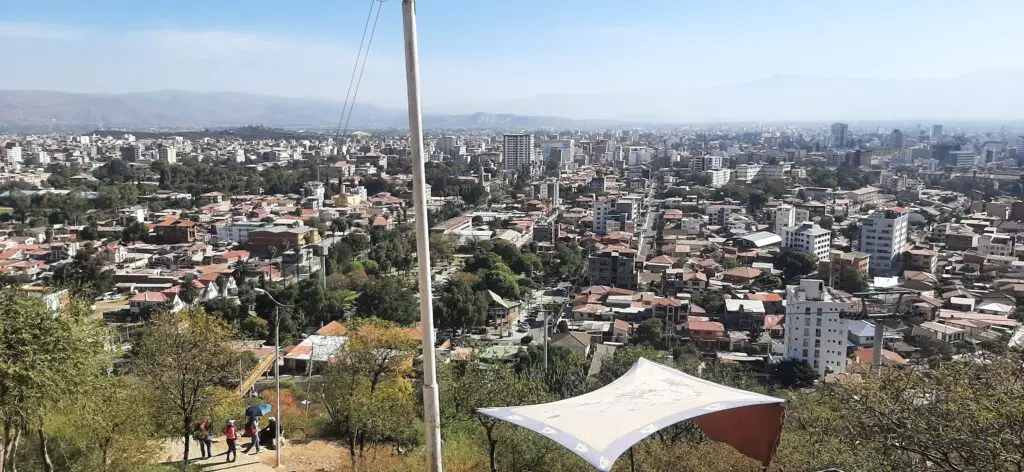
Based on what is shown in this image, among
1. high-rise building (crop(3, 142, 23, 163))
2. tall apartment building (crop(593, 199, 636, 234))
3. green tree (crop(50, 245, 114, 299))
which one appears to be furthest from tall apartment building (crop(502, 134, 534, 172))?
green tree (crop(50, 245, 114, 299))

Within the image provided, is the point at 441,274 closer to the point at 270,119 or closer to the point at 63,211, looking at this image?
the point at 63,211

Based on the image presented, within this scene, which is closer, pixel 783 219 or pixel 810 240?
pixel 810 240

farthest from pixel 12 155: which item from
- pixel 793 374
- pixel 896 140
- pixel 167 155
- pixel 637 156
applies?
pixel 896 140

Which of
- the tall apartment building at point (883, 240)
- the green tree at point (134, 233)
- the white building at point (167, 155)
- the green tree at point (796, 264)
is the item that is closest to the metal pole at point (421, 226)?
the green tree at point (796, 264)

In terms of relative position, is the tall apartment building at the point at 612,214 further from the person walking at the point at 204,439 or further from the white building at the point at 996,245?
the person walking at the point at 204,439

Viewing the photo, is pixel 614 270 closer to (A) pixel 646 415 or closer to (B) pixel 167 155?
(A) pixel 646 415

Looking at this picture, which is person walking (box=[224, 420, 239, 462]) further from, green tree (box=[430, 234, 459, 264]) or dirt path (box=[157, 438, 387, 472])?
green tree (box=[430, 234, 459, 264])
